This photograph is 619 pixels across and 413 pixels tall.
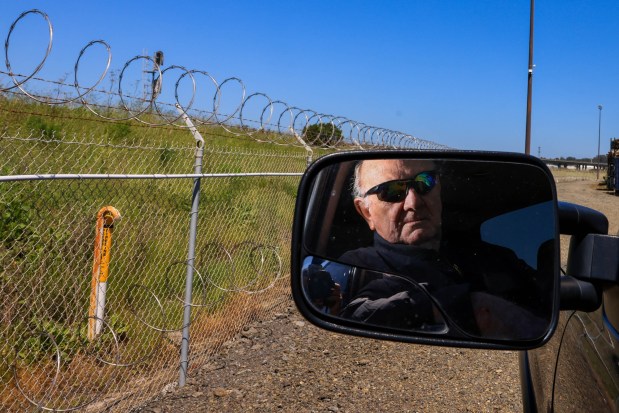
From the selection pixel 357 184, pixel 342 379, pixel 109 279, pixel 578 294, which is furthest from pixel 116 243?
pixel 578 294

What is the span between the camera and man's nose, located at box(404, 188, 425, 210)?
1599 millimetres

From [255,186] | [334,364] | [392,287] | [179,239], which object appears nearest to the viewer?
[392,287]

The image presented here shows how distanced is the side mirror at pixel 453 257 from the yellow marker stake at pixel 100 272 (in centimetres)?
374

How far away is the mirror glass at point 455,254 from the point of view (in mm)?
1508

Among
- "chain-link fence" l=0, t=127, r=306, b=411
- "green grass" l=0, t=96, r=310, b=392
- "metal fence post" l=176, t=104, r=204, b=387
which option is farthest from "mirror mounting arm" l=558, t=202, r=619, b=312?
"metal fence post" l=176, t=104, r=204, b=387

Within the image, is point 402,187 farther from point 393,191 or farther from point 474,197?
point 474,197

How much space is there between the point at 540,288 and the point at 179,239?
20.2 ft

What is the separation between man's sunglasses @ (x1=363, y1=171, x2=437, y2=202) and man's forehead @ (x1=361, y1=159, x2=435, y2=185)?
2 cm

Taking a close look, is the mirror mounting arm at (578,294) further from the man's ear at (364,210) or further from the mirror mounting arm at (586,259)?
the man's ear at (364,210)

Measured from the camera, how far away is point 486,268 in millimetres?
1512

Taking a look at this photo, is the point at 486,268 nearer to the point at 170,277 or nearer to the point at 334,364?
the point at 334,364

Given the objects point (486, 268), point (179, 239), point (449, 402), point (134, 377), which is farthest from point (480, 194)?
point (179, 239)

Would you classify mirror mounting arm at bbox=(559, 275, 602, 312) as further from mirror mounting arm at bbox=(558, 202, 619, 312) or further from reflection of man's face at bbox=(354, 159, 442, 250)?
reflection of man's face at bbox=(354, 159, 442, 250)

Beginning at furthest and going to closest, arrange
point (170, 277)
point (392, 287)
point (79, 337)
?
1. point (170, 277)
2. point (79, 337)
3. point (392, 287)
